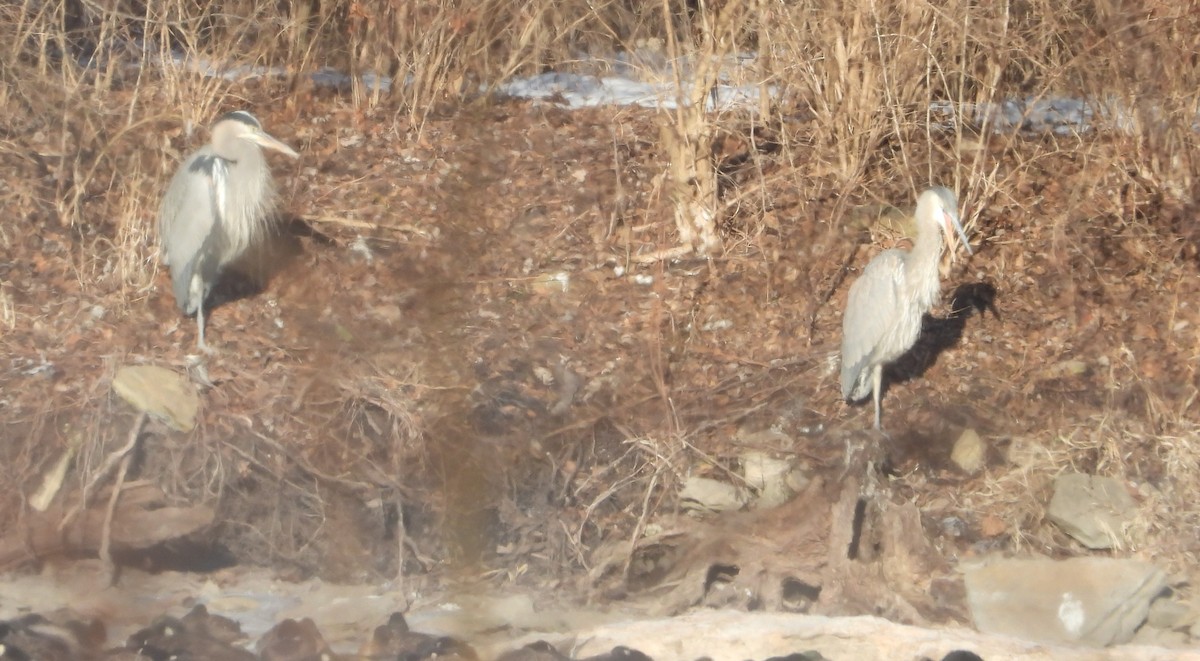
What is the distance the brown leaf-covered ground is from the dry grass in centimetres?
3

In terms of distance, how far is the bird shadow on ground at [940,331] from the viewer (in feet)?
17.7

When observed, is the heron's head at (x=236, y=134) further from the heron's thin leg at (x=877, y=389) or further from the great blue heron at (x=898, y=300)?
the heron's thin leg at (x=877, y=389)

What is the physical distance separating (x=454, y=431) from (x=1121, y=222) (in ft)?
10.3

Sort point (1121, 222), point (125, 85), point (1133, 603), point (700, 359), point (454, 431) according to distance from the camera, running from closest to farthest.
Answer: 1. point (1133, 603)
2. point (454, 431)
3. point (700, 359)
4. point (1121, 222)
5. point (125, 85)

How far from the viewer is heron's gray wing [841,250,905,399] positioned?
4898 millimetres

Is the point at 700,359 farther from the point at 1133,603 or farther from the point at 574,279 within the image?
the point at 1133,603

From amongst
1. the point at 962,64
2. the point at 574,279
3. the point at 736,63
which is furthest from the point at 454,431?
the point at 962,64

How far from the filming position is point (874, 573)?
436cm

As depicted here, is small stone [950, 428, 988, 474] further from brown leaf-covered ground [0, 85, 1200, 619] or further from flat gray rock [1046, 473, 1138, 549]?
flat gray rock [1046, 473, 1138, 549]

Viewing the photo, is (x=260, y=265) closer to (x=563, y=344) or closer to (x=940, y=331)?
(x=563, y=344)

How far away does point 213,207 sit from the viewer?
5379 mm

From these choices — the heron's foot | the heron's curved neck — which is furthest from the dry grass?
the heron's curved neck

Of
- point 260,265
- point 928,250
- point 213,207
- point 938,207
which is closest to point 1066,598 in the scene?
point 928,250

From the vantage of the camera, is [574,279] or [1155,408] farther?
[574,279]
